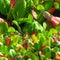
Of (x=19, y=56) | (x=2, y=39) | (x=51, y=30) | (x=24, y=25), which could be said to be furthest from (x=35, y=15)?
(x=19, y=56)

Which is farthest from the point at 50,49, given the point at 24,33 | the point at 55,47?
the point at 24,33

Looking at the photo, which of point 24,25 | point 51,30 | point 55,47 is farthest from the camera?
point 24,25

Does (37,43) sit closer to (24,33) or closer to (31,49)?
(31,49)

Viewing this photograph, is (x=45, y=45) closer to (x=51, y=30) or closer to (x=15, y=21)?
(x=51, y=30)

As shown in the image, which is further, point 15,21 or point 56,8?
point 56,8

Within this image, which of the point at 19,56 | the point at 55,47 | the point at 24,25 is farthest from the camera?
the point at 24,25

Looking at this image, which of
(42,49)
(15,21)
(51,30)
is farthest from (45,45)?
(15,21)

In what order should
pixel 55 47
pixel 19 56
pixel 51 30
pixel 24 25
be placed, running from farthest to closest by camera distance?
pixel 24 25
pixel 51 30
pixel 55 47
pixel 19 56

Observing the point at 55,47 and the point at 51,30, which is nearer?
the point at 55,47

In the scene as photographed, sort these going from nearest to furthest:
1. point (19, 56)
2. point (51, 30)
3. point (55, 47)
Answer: point (19, 56) < point (55, 47) < point (51, 30)
